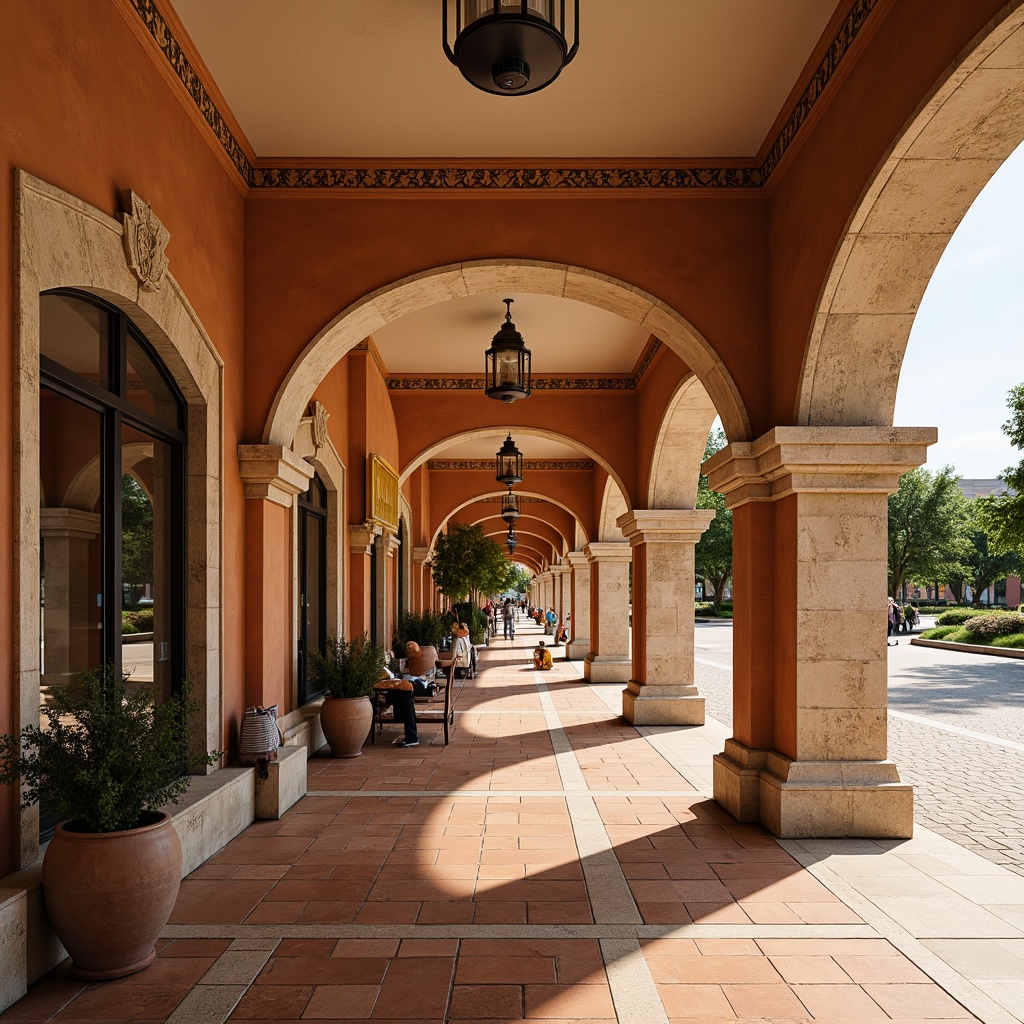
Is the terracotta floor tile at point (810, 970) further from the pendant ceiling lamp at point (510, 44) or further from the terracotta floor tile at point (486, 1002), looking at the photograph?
the pendant ceiling lamp at point (510, 44)

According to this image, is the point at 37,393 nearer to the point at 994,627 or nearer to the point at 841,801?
the point at 841,801

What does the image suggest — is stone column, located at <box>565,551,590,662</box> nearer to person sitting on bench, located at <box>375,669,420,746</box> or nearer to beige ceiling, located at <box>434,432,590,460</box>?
beige ceiling, located at <box>434,432,590,460</box>

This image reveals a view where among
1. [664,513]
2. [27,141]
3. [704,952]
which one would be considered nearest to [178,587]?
[27,141]

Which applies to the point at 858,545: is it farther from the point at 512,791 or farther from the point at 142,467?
the point at 142,467

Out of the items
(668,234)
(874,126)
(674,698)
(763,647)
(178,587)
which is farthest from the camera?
(674,698)

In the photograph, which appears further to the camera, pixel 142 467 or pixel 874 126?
pixel 142 467

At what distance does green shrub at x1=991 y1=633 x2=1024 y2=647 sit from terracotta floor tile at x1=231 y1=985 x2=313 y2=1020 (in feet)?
69.1

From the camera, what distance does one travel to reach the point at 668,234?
21.9 feet

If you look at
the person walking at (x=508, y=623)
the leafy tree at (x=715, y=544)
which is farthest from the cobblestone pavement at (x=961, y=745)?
the leafy tree at (x=715, y=544)

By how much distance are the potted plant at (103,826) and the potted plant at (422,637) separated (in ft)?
29.4

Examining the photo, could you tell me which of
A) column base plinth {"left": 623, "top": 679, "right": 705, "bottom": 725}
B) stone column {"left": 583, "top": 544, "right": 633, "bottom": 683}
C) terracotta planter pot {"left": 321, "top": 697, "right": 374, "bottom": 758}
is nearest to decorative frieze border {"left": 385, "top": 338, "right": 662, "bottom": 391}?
stone column {"left": 583, "top": 544, "right": 633, "bottom": 683}

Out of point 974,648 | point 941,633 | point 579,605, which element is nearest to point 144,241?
point 579,605

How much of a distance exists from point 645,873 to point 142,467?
11.8ft

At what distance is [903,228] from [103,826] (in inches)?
189
